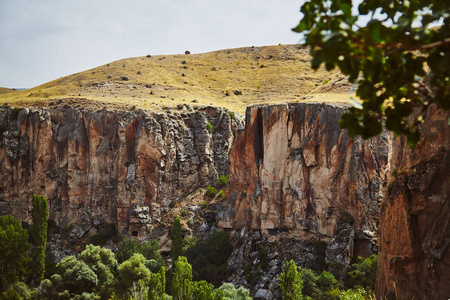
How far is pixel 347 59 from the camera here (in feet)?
11.7

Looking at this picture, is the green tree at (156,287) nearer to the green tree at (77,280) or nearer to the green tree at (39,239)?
the green tree at (77,280)

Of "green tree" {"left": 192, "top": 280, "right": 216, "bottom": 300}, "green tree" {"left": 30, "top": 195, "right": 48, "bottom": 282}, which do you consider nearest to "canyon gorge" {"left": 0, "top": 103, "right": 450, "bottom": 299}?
"green tree" {"left": 30, "top": 195, "right": 48, "bottom": 282}

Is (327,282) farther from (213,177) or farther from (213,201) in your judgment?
(213,177)

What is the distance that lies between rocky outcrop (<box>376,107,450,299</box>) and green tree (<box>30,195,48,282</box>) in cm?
3193

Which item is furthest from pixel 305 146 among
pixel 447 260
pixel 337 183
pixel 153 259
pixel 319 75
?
pixel 319 75

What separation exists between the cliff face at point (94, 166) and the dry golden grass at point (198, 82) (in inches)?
161

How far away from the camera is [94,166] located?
44.8 meters

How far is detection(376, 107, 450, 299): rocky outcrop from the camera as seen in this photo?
8680 millimetres

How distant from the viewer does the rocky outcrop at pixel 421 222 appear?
8.68m

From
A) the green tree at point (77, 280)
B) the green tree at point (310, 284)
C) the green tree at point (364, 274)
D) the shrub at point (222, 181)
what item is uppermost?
the shrub at point (222, 181)

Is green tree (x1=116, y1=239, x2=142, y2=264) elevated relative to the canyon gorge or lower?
lower

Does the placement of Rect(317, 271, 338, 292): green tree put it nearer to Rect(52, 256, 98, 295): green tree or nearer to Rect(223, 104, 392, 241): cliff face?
Rect(223, 104, 392, 241): cliff face

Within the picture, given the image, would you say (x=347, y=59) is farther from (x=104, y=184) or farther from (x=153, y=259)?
(x=104, y=184)

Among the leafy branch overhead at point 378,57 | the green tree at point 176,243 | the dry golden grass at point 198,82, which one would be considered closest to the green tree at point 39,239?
the green tree at point 176,243
